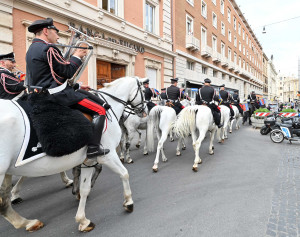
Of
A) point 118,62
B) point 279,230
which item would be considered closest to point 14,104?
point 279,230

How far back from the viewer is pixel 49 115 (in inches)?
87.0

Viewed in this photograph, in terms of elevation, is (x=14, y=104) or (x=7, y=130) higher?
(x=14, y=104)

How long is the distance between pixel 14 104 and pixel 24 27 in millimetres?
7965

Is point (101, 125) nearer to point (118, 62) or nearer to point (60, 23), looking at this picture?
point (60, 23)

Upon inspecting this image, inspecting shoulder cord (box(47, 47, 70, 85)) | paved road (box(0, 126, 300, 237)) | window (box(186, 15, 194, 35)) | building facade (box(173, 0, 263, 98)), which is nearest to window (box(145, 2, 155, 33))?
building facade (box(173, 0, 263, 98))

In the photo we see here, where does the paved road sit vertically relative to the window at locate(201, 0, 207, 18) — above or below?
below

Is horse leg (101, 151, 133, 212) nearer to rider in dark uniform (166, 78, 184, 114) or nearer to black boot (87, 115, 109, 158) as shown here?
black boot (87, 115, 109, 158)

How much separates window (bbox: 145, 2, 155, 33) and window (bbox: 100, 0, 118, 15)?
325 centimetres

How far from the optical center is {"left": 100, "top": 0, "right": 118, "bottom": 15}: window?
11.7 m

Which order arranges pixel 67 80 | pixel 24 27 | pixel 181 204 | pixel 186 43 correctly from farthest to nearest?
pixel 186 43 → pixel 24 27 → pixel 181 204 → pixel 67 80

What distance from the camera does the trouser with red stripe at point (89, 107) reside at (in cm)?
257

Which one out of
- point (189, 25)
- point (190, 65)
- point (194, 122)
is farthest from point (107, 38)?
point (189, 25)

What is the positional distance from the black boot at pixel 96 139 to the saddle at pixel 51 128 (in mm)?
222

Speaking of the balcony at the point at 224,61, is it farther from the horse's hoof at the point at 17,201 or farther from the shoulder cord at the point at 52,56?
the shoulder cord at the point at 52,56
